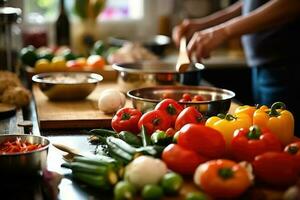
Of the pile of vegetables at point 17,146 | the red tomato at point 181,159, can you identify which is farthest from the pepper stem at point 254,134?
the pile of vegetables at point 17,146

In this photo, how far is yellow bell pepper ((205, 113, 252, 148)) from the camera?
4.86 ft

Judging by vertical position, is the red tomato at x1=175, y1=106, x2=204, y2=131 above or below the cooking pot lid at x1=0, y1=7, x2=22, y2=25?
below

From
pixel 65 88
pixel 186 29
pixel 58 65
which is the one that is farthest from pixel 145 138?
pixel 186 29

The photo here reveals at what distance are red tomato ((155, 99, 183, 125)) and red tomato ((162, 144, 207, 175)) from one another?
31 cm

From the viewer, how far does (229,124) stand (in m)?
1.50

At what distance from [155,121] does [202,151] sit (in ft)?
0.96

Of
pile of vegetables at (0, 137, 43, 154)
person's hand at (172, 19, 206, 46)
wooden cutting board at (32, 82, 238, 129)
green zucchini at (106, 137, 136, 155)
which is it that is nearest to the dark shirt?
person's hand at (172, 19, 206, 46)

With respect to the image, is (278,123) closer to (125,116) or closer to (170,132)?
(170,132)

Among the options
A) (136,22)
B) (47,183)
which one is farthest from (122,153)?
(136,22)

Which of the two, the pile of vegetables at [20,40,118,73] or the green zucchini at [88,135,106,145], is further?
the pile of vegetables at [20,40,118,73]

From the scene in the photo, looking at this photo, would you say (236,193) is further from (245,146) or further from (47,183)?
(47,183)

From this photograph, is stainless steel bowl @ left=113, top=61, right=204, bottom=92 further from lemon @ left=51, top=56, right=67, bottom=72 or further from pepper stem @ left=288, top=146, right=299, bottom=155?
pepper stem @ left=288, top=146, right=299, bottom=155

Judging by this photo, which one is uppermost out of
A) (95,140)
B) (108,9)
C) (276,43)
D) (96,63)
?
(108,9)

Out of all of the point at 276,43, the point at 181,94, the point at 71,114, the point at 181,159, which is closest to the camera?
the point at 181,159
